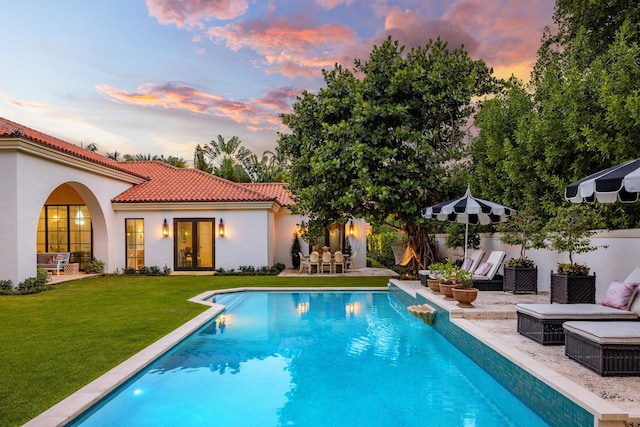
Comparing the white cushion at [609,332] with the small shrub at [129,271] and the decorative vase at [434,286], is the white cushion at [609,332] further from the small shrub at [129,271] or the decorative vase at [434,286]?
the small shrub at [129,271]

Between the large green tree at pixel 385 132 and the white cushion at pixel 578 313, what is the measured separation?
6.40 m

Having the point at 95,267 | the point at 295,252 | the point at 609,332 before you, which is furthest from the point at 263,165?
the point at 609,332

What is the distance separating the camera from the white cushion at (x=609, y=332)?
169 inches

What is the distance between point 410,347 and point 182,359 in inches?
157

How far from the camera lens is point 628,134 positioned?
7.89 meters

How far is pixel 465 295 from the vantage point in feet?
26.2

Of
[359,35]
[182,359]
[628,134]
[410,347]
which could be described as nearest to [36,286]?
[182,359]

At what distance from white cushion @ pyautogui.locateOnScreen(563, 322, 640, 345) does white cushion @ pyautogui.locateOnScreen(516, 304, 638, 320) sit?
0.74 m

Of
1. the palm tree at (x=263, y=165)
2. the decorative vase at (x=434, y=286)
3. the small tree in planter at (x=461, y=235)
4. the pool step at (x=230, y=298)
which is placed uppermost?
the palm tree at (x=263, y=165)

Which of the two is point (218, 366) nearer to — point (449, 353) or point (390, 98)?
point (449, 353)

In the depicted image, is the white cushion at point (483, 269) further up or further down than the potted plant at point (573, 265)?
further down

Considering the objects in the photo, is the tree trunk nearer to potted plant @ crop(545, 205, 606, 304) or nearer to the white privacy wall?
the white privacy wall

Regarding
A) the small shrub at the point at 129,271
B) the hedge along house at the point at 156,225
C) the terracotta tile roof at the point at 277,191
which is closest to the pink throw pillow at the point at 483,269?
the hedge along house at the point at 156,225

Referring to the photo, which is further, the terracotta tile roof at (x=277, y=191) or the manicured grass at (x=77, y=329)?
the terracotta tile roof at (x=277, y=191)
